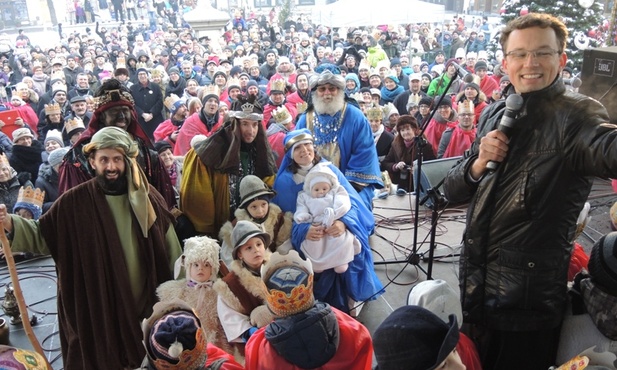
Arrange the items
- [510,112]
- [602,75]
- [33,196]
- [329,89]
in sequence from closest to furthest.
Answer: [510,112] → [33,196] → [329,89] → [602,75]

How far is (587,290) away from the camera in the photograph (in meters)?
1.91

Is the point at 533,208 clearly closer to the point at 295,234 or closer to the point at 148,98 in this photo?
the point at 295,234

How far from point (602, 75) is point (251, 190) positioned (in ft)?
15.1

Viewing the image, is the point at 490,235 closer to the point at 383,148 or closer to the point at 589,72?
the point at 383,148

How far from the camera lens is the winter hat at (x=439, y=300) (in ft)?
7.13

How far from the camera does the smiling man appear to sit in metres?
1.68

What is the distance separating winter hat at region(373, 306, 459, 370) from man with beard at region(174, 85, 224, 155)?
461 cm

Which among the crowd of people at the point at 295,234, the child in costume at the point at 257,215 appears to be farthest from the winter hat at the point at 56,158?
the child in costume at the point at 257,215

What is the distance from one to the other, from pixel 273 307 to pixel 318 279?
1.40 metres

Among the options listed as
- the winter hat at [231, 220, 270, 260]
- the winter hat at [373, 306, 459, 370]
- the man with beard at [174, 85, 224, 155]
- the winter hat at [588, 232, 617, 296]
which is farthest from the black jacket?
the man with beard at [174, 85, 224, 155]

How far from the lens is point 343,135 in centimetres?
427

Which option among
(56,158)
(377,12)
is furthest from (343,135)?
(377,12)

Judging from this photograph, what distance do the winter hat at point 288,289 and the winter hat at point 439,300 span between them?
509 millimetres

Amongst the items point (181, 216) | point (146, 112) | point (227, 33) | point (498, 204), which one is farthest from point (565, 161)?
point (227, 33)
